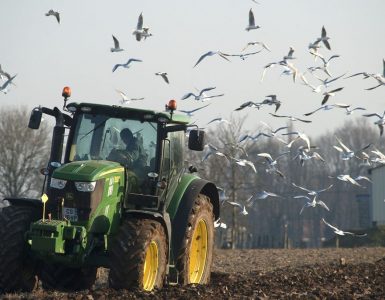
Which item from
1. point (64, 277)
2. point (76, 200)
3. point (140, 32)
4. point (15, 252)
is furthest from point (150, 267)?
point (140, 32)

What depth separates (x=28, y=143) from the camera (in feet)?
192

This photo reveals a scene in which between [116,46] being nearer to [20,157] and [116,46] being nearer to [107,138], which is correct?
[107,138]

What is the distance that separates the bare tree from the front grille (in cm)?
4693

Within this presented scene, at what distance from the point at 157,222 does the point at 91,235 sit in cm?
84

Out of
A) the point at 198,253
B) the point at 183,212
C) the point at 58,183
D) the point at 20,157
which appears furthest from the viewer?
the point at 20,157

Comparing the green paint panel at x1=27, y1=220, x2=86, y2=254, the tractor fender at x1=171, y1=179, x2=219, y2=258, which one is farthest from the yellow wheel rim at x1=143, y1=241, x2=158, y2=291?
the green paint panel at x1=27, y1=220, x2=86, y2=254

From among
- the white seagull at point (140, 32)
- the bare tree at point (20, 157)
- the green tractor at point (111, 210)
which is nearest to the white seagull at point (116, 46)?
the white seagull at point (140, 32)

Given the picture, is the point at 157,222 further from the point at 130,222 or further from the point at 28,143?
the point at 28,143

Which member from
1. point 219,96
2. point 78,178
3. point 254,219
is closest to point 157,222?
point 78,178

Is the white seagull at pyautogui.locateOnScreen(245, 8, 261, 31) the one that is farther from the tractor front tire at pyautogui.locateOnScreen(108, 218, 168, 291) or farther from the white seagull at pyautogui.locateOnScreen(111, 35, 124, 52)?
the tractor front tire at pyautogui.locateOnScreen(108, 218, 168, 291)

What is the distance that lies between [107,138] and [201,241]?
224cm

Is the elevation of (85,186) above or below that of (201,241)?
above

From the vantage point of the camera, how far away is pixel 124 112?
1188cm

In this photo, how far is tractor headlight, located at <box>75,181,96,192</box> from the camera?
35.5ft
